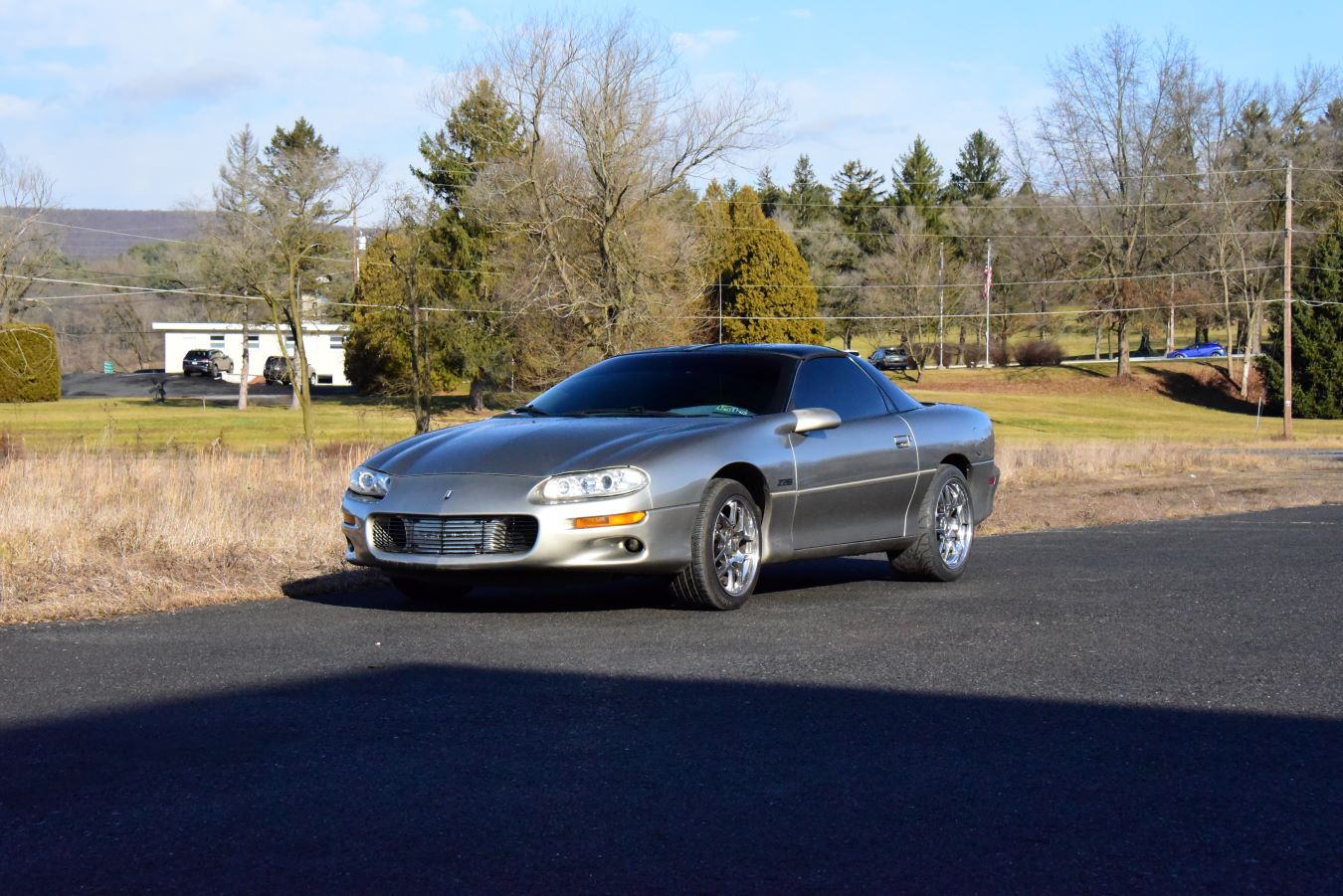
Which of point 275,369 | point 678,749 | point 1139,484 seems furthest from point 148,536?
point 275,369

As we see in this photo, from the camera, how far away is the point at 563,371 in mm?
45781

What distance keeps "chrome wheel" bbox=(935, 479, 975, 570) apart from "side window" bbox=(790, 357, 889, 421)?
0.75 meters

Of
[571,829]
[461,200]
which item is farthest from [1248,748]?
[461,200]

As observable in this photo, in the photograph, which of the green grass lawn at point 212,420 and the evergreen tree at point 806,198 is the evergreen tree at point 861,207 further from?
the green grass lawn at point 212,420

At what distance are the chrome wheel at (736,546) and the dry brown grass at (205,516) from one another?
2.66 meters

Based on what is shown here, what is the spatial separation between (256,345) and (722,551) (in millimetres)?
97345

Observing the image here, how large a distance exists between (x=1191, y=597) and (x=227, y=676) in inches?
213

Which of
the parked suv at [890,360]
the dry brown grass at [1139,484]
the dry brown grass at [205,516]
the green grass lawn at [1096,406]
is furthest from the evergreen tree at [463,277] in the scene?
the dry brown grass at [205,516]

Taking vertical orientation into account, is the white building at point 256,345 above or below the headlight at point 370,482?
above

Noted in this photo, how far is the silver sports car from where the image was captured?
24.2ft

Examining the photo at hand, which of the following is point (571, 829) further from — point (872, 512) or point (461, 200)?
point (461, 200)

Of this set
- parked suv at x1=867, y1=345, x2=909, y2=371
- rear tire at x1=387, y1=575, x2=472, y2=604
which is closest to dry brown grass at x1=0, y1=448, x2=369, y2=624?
rear tire at x1=387, y1=575, x2=472, y2=604

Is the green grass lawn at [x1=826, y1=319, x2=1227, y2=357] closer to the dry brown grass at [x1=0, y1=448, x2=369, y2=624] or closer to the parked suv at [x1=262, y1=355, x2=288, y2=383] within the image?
the parked suv at [x1=262, y1=355, x2=288, y2=383]

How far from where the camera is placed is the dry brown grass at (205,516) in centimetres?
846
